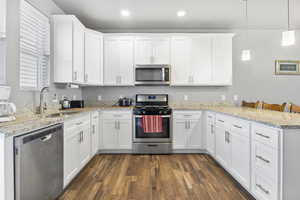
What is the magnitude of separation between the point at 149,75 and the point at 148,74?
30 millimetres

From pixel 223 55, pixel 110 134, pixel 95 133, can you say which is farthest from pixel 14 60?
pixel 223 55

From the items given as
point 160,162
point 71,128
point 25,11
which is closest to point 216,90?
point 160,162

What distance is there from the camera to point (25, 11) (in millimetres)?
2564

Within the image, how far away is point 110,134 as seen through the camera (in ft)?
13.0

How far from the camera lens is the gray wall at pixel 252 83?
4.57 meters

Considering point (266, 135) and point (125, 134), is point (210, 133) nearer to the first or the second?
point (125, 134)

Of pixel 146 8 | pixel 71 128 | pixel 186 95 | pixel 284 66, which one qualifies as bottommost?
pixel 71 128

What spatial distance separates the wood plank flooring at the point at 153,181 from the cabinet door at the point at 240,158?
0.17 m

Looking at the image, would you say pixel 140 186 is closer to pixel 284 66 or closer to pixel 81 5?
pixel 81 5

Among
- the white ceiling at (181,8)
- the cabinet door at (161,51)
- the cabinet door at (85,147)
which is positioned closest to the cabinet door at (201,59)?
the white ceiling at (181,8)

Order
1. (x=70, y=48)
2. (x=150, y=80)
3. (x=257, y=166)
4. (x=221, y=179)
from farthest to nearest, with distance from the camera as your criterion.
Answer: (x=150, y=80), (x=70, y=48), (x=221, y=179), (x=257, y=166)

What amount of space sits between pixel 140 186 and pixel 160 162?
97cm

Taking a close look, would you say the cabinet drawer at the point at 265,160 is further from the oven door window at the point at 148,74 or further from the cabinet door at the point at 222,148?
the oven door window at the point at 148,74

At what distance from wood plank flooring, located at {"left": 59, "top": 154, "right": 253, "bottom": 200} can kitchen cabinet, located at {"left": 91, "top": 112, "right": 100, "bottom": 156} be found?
0.74ft
